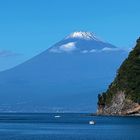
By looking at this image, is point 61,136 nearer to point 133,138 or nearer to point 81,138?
point 81,138

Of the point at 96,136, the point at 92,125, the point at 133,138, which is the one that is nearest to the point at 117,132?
the point at 96,136

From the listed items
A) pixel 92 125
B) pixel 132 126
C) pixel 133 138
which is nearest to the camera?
pixel 133 138

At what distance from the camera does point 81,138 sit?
422 feet

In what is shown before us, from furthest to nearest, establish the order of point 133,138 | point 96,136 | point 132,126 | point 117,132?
point 132,126 → point 117,132 → point 96,136 → point 133,138

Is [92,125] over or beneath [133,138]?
over

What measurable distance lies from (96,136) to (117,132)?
10039 mm

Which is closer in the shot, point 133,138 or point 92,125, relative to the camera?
point 133,138

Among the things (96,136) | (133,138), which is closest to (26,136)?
(96,136)

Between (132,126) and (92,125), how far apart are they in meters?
20.8

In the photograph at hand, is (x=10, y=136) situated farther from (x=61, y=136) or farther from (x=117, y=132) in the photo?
(x=117, y=132)

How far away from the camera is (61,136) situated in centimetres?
13512

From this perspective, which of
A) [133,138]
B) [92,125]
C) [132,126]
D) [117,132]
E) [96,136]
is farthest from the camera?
[92,125]

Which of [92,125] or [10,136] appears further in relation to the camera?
[92,125]

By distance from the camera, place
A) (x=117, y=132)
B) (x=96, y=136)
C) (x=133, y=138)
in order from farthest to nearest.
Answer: (x=117, y=132), (x=96, y=136), (x=133, y=138)
